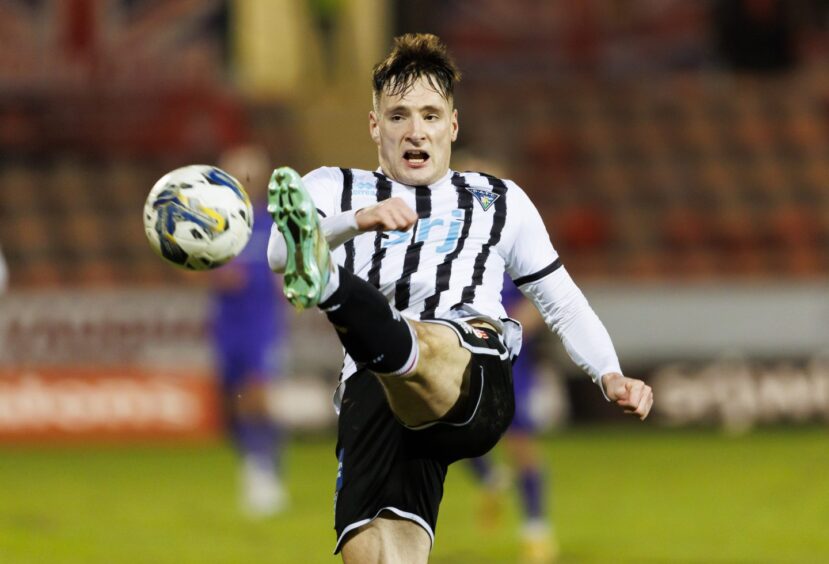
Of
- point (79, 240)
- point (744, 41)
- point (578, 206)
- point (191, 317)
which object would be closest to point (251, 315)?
point (191, 317)

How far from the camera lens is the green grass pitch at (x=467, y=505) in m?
7.50

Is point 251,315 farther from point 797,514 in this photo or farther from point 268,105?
point 268,105

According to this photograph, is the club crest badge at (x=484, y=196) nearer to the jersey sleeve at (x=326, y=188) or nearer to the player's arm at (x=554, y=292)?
the player's arm at (x=554, y=292)

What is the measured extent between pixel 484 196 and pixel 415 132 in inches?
12.2

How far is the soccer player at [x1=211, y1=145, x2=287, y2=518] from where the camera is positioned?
9336 millimetres

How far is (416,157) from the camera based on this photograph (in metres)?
4.27

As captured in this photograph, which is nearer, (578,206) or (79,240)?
(79,240)

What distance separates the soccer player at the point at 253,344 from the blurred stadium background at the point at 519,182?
13.2 inches

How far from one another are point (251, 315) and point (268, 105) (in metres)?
7.83

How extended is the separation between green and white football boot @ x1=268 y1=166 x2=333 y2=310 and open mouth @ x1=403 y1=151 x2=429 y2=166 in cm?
74

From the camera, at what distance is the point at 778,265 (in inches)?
639

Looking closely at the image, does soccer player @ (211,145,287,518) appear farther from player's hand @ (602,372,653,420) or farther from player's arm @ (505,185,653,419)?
player's hand @ (602,372,653,420)

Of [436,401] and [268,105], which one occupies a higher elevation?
[268,105]

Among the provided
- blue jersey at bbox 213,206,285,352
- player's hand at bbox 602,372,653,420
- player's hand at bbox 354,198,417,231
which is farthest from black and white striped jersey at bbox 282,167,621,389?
blue jersey at bbox 213,206,285,352
